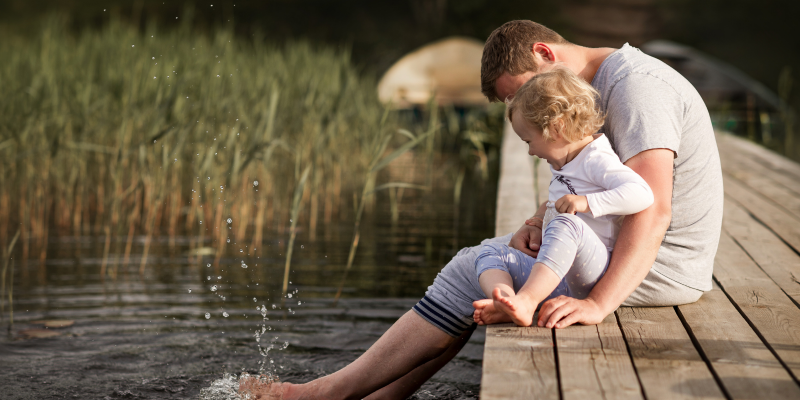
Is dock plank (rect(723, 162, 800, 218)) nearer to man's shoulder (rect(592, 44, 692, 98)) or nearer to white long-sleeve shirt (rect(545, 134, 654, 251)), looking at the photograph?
man's shoulder (rect(592, 44, 692, 98))

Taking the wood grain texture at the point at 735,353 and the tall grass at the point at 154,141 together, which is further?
the tall grass at the point at 154,141

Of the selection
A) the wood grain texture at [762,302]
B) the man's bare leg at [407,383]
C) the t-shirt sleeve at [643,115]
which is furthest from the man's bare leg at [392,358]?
the wood grain texture at [762,302]

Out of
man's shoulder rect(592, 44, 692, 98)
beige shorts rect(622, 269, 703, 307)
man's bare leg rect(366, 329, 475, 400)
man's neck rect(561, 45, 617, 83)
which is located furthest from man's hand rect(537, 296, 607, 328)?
man's neck rect(561, 45, 617, 83)

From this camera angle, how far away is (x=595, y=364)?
5.36 ft

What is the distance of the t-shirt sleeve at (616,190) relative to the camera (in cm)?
180

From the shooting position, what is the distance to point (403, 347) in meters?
2.04

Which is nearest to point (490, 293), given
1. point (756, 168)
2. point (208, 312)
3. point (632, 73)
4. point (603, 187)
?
point (603, 187)

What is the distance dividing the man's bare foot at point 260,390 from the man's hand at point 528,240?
0.81 m

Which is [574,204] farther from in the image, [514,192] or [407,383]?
[514,192]

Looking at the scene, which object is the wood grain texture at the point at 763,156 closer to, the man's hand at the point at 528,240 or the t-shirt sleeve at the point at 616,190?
the man's hand at the point at 528,240

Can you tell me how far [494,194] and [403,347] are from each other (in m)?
4.79

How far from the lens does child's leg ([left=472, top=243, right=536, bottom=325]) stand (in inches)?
73.4

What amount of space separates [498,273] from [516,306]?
0.15 m

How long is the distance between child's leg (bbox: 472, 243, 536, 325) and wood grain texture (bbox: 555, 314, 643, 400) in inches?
6.6
